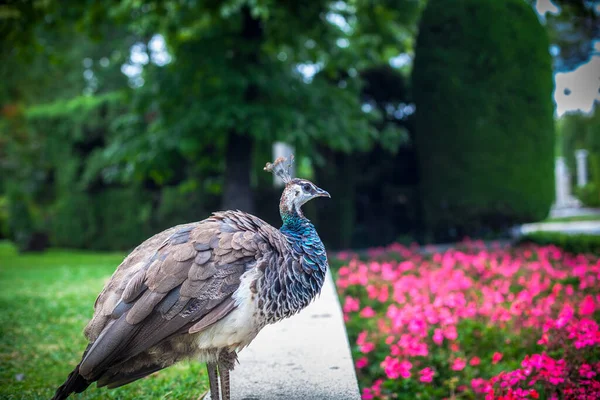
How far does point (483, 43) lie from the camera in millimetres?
9586

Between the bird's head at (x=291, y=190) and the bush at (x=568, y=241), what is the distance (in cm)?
614

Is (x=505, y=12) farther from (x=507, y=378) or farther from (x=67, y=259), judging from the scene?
(x=67, y=259)

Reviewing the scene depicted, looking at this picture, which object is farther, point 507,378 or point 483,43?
point 483,43

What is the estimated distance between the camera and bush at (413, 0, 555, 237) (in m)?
9.52

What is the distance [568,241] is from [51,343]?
23.9ft

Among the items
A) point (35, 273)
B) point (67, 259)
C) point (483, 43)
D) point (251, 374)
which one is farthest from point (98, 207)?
point (251, 374)

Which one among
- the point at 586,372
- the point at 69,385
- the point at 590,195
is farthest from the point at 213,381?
the point at 590,195

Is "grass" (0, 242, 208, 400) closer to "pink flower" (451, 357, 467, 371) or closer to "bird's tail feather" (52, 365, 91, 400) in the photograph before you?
"bird's tail feather" (52, 365, 91, 400)

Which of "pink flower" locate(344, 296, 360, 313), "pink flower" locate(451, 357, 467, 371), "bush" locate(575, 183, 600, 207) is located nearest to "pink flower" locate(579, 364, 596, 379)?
"pink flower" locate(451, 357, 467, 371)

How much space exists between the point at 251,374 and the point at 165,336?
92cm

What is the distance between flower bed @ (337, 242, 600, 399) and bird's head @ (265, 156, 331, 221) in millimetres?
1518

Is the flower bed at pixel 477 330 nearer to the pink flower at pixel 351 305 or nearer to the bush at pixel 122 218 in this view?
the pink flower at pixel 351 305

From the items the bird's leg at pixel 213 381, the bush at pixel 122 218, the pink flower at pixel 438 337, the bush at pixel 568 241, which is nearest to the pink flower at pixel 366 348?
the pink flower at pixel 438 337

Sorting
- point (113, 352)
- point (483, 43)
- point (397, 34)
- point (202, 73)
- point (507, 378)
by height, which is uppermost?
point (397, 34)
